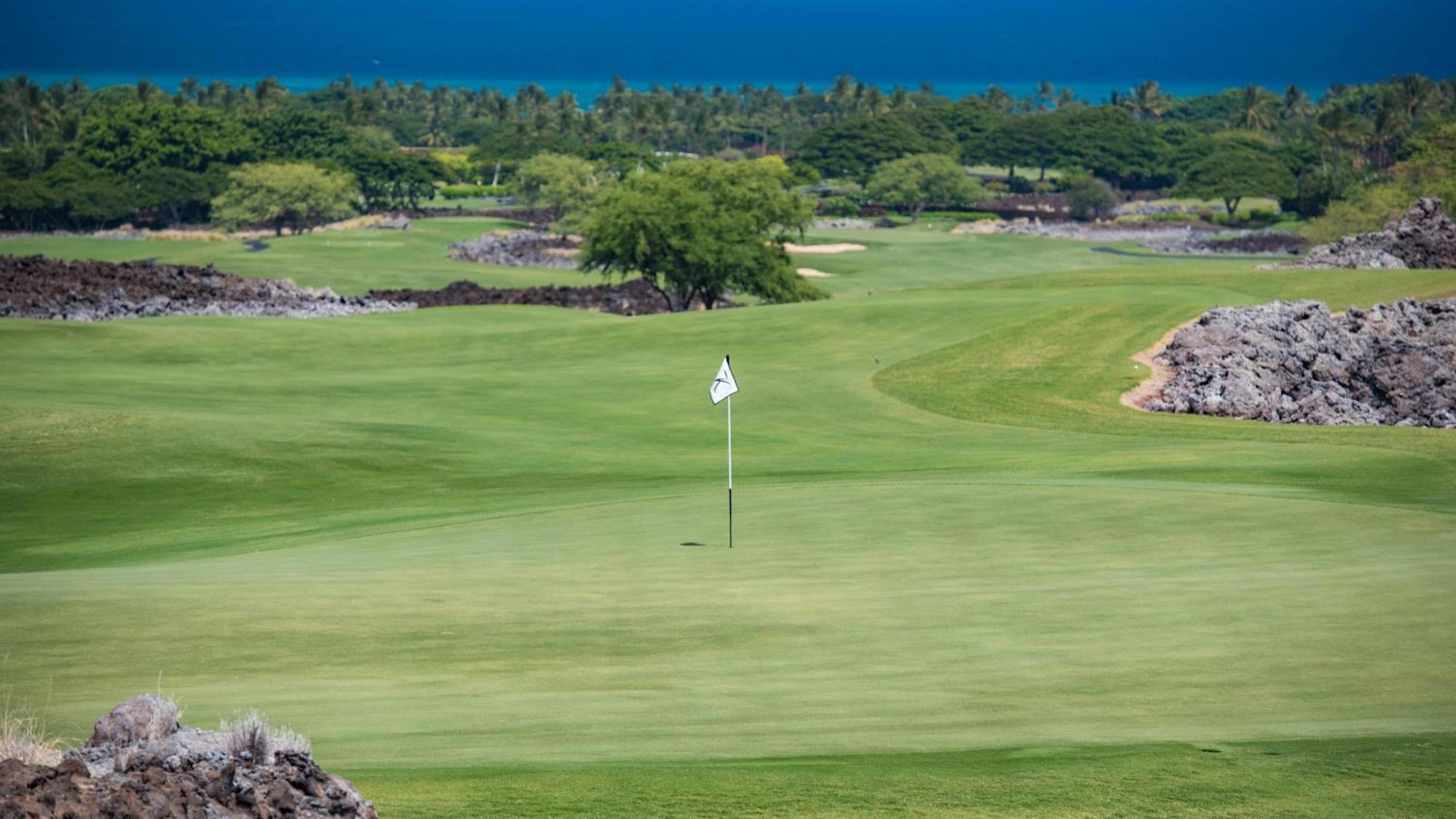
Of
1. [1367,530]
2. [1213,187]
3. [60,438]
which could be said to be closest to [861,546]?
[1367,530]

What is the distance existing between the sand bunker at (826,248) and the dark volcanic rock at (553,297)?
140 ft

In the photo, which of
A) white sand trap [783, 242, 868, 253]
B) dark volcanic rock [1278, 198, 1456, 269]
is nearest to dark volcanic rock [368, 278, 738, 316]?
dark volcanic rock [1278, 198, 1456, 269]

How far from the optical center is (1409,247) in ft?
251

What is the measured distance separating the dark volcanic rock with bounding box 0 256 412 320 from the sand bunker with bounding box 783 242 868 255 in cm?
6136

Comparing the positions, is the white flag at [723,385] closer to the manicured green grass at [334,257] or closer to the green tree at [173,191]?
the manicured green grass at [334,257]

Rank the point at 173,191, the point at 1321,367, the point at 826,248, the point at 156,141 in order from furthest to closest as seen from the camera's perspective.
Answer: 1. the point at 156,141
2. the point at 173,191
3. the point at 826,248
4. the point at 1321,367

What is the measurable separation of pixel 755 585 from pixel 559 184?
505 ft

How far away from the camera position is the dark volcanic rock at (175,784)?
8195 millimetres

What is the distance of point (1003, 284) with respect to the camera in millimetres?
78938

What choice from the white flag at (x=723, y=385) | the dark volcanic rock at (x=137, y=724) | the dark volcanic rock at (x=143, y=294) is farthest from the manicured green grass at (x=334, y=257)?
the dark volcanic rock at (x=137, y=724)

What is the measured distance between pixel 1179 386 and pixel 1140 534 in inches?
978

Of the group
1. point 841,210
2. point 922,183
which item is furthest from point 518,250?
point 922,183

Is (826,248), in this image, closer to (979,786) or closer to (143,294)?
(143,294)

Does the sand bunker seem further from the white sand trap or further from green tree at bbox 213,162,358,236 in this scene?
green tree at bbox 213,162,358,236
